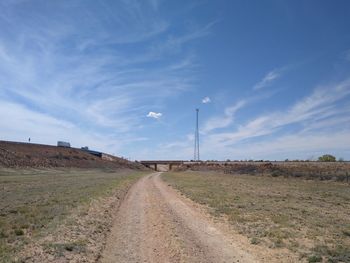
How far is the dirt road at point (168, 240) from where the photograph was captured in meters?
11.2

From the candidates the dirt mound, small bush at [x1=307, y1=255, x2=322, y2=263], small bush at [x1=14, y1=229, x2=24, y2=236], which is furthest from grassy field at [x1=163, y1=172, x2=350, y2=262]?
the dirt mound

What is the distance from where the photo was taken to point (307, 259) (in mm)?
10961

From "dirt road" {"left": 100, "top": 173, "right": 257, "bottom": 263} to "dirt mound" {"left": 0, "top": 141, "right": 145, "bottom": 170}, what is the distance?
6542cm

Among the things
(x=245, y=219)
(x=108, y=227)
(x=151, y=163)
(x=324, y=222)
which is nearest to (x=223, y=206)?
(x=245, y=219)

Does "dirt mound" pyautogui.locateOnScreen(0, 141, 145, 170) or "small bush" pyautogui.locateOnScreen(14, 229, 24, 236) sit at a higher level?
"dirt mound" pyautogui.locateOnScreen(0, 141, 145, 170)

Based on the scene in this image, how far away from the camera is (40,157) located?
315ft

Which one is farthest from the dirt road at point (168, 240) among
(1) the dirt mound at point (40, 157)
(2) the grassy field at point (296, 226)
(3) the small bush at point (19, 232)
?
(1) the dirt mound at point (40, 157)

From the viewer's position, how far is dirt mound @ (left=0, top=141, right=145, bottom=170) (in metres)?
83.8

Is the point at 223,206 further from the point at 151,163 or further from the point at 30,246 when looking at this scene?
the point at 151,163

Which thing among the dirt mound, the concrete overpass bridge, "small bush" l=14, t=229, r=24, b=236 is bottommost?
"small bush" l=14, t=229, r=24, b=236

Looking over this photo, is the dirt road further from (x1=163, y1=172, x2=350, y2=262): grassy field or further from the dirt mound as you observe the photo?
the dirt mound

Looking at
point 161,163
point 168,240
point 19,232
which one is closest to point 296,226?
point 168,240

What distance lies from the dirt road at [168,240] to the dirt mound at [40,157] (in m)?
65.4

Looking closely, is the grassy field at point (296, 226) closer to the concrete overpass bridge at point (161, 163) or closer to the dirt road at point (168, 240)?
the dirt road at point (168, 240)
